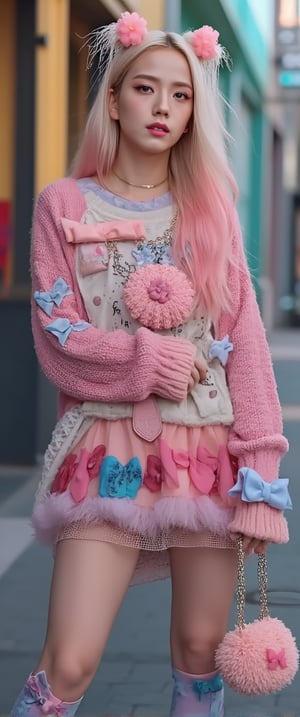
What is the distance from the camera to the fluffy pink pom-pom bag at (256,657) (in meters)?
3.16

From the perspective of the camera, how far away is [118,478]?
319 centimetres

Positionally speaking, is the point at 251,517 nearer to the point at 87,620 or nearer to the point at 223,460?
the point at 223,460

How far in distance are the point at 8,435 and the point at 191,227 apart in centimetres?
566

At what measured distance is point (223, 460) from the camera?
10.6 feet

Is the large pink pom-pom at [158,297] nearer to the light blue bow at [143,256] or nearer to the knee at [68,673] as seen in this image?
the light blue bow at [143,256]

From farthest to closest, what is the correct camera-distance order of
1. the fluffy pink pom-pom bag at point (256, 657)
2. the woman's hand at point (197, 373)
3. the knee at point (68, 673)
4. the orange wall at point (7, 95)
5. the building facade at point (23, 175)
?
the orange wall at point (7, 95), the building facade at point (23, 175), the woman's hand at point (197, 373), the fluffy pink pom-pom bag at point (256, 657), the knee at point (68, 673)

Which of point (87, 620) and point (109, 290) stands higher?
point (109, 290)

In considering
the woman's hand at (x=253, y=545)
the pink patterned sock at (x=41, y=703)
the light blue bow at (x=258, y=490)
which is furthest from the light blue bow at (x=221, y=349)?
the pink patterned sock at (x=41, y=703)

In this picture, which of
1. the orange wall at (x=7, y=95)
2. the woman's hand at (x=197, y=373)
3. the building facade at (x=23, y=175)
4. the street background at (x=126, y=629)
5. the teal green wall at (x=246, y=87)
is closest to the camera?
the woman's hand at (x=197, y=373)

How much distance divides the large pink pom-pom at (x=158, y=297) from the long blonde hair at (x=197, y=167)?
0.06m

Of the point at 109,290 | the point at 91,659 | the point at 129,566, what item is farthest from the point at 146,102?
the point at 91,659

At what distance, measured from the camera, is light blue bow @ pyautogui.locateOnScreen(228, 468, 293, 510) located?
3.13 m

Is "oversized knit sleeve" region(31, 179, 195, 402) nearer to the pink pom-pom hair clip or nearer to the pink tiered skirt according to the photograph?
the pink tiered skirt

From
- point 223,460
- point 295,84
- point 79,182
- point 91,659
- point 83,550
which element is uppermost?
point 295,84
